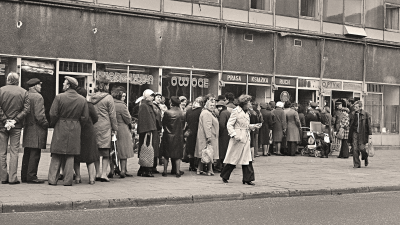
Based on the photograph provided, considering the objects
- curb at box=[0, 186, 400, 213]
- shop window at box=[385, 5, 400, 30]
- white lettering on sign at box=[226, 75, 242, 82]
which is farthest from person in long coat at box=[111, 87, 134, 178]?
shop window at box=[385, 5, 400, 30]

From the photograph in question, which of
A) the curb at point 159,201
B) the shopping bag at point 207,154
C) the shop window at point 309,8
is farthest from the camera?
the shop window at point 309,8

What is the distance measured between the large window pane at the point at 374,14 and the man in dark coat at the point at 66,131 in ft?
69.5

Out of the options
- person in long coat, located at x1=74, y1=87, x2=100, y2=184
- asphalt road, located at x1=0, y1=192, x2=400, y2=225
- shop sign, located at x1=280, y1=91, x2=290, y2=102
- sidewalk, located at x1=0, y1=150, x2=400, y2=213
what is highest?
shop sign, located at x1=280, y1=91, x2=290, y2=102

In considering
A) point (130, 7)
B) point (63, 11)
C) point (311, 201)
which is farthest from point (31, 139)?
point (130, 7)

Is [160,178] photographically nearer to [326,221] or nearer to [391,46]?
[326,221]

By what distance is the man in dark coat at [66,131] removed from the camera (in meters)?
12.1

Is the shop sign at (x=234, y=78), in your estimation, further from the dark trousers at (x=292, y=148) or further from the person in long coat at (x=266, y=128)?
the dark trousers at (x=292, y=148)

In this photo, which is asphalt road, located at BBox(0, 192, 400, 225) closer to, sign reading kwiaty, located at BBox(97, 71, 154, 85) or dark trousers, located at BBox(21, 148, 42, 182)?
dark trousers, located at BBox(21, 148, 42, 182)

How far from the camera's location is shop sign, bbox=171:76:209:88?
78.2 ft

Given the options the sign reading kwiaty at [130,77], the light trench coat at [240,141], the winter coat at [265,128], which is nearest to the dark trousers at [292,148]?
the winter coat at [265,128]

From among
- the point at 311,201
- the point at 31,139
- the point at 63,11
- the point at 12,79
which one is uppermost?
the point at 63,11

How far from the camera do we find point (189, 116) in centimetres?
1537

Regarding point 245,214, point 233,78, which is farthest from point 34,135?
point 233,78

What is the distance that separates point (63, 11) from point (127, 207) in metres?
12.0
